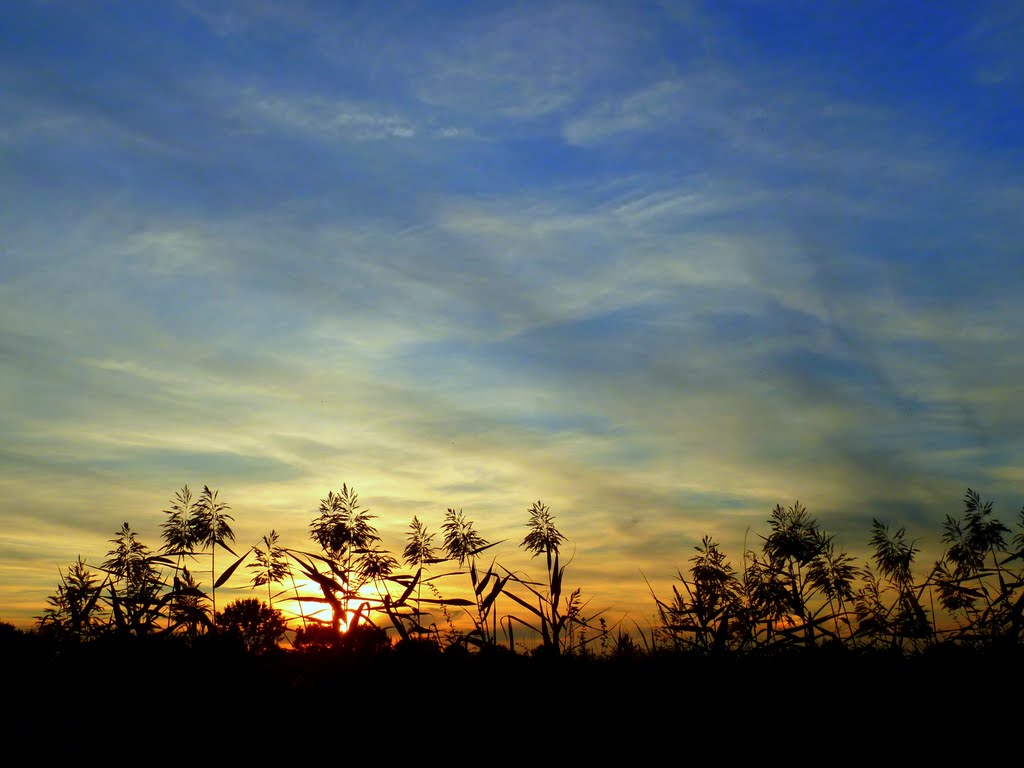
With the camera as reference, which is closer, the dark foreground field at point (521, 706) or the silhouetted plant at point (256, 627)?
the dark foreground field at point (521, 706)

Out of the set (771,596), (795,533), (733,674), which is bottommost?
(733,674)

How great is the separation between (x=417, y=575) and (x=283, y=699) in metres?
1.33

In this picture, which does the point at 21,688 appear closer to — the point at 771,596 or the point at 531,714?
the point at 531,714

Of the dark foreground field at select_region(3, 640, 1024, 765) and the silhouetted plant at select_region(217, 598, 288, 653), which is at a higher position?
the silhouetted plant at select_region(217, 598, 288, 653)

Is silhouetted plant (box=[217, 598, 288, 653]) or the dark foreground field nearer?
the dark foreground field

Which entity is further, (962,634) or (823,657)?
(962,634)

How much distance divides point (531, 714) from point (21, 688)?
3590 millimetres

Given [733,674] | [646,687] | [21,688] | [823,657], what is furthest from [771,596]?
[21,688]

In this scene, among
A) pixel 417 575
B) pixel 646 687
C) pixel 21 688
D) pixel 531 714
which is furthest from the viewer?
pixel 417 575

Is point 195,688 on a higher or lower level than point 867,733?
higher

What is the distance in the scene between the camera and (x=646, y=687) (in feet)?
16.3

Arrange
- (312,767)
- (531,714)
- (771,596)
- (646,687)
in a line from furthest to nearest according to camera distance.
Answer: (771,596), (646,687), (531,714), (312,767)

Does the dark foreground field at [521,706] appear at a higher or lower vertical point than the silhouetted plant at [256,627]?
lower

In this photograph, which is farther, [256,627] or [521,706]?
[256,627]
